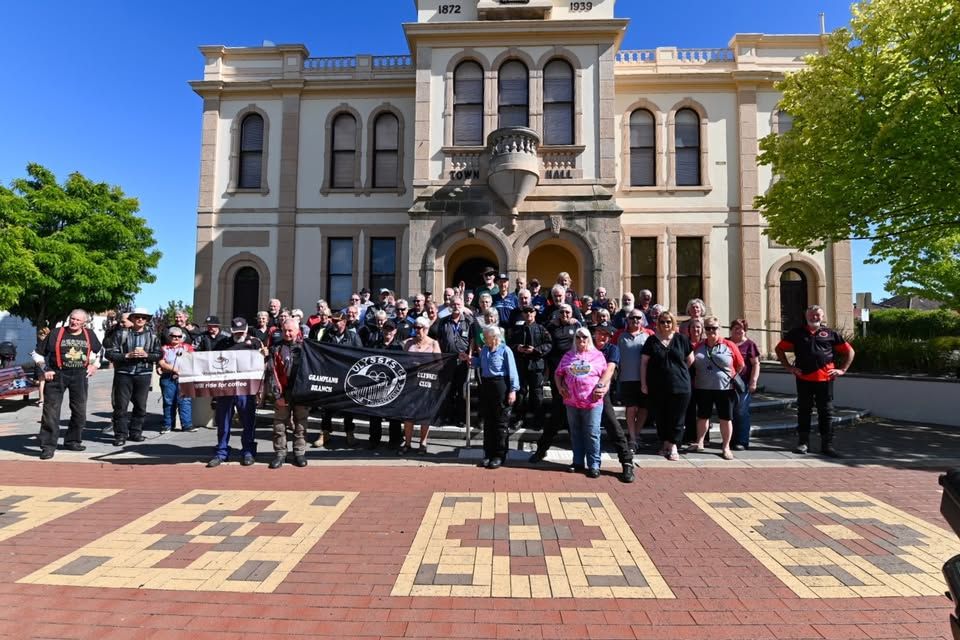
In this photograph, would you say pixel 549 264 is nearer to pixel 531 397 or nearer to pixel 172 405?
pixel 531 397

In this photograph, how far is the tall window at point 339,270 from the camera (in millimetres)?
17469

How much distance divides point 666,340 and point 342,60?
53.2ft

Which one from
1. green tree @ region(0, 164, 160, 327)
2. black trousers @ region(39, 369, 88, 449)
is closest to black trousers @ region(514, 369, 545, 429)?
black trousers @ region(39, 369, 88, 449)

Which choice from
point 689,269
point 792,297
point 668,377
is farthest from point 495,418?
point 792,297

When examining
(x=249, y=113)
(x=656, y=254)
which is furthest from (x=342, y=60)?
(x=656, y=254)

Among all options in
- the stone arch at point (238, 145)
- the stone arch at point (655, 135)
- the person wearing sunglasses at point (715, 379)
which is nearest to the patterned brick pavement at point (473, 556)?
the person wearing sunglasses at point (715, 379)

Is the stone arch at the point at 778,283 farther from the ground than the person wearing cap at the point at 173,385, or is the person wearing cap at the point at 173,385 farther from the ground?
the stone arch at the point at 778,283

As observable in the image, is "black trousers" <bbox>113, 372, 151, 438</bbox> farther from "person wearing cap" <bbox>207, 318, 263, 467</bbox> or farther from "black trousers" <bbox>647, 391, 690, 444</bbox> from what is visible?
"black trousers" <bbox>647, 391, 690, 444</bbox>

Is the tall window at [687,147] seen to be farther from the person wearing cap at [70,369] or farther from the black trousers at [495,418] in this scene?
the person wearing cap at [70,369]

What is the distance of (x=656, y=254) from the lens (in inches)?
659

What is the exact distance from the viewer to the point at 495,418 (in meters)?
6.50

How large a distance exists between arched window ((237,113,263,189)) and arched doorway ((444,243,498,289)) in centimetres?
754

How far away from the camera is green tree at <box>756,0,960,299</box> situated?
870 cm

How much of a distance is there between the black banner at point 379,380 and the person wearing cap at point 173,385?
257 cm
